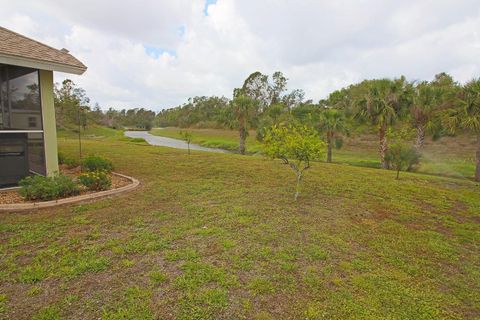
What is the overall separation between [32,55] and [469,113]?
2007 cm

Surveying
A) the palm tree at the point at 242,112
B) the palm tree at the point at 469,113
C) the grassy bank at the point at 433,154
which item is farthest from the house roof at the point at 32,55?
the palm tree at the point at 469,113

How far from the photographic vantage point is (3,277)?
3223 mm

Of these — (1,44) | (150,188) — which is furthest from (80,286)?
(1,44)

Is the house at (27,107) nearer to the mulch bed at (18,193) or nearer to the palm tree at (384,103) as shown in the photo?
the mulch bed at (18,193)

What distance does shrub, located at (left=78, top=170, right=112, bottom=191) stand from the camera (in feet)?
22.2

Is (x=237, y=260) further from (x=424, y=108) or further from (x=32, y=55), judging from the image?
(x=424, y=108)

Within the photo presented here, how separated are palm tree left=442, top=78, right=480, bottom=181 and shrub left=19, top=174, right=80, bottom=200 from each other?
1892 cm

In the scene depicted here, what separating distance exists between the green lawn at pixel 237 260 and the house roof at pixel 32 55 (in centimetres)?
375

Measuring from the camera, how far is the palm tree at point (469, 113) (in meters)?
14.2

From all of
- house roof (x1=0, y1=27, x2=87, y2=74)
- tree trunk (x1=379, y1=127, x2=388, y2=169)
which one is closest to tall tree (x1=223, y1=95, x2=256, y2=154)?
tree trunk (x1=379, y1=127, x2=388, y2=169)

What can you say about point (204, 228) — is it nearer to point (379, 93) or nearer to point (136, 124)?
point (379, 93)

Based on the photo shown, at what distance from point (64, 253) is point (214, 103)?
7622 cm

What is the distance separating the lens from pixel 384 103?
55.9ft

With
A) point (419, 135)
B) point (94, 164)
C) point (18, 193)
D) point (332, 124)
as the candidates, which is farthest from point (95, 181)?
point (419, 135)
